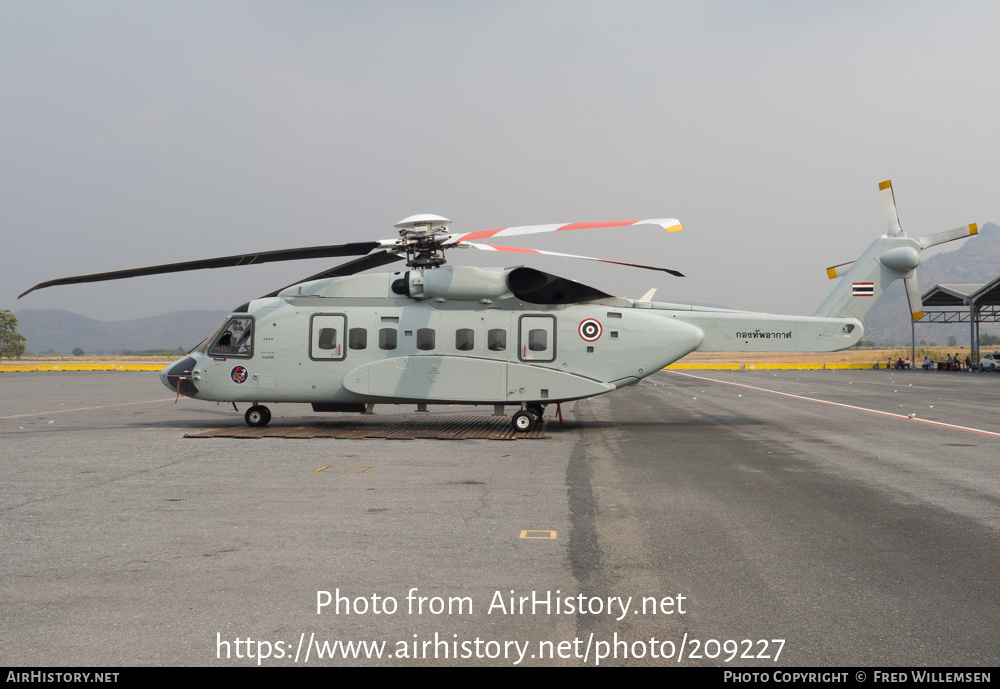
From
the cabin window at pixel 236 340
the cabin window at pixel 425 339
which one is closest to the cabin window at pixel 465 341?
the cabin window at pixel 425 339

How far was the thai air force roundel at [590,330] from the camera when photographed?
15984mm

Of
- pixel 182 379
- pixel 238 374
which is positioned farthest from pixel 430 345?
pixel 182 379

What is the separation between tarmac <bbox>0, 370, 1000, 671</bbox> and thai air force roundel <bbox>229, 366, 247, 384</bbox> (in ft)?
10.8

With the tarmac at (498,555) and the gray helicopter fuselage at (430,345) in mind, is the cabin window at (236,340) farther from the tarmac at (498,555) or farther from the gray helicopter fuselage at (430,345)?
the tarmac at (498,555)

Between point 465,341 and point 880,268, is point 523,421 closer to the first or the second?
point 465,341

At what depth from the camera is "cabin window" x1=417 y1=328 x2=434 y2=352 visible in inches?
624

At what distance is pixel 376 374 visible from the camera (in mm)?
15789

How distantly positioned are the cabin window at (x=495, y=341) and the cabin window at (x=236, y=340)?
18.3 feet

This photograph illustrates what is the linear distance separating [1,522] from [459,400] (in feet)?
31.1

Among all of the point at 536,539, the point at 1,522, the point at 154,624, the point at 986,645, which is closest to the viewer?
the point at 986,645

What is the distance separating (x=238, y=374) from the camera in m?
16.4

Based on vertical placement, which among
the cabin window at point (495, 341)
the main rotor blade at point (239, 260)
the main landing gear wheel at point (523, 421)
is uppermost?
the main rotor blade at point (239, 260)
